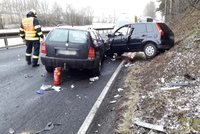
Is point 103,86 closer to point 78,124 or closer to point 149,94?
point 149,94

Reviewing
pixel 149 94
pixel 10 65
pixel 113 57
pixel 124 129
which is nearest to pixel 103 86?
pixel 149 94

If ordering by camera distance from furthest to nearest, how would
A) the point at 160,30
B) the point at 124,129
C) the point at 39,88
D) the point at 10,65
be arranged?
the point at 160,30, the point at 10,65, the point at 39,88, the point at 124,129

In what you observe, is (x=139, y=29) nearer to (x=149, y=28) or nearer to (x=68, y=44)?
(x=149, y=28)

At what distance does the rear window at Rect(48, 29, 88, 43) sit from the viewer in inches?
321

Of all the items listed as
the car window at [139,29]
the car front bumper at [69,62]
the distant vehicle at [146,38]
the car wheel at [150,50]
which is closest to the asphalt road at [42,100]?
the car front bumper at [69,62]

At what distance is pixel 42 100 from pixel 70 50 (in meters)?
2.39

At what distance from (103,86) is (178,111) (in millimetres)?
3208

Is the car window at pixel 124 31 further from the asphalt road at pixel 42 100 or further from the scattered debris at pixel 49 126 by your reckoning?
the scattered debris at pixel 49 126

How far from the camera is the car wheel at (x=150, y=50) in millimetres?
11250

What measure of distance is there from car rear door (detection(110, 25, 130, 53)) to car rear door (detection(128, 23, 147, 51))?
0.96ft

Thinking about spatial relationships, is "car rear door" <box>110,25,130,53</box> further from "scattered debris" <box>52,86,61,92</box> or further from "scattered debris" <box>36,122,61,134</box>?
"scattered debris" <box>36,122,61,134</box>

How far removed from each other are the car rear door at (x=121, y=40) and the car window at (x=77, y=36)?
4177 millimetres

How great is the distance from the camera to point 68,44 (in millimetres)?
8047

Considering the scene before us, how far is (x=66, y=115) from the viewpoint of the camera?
523cm
